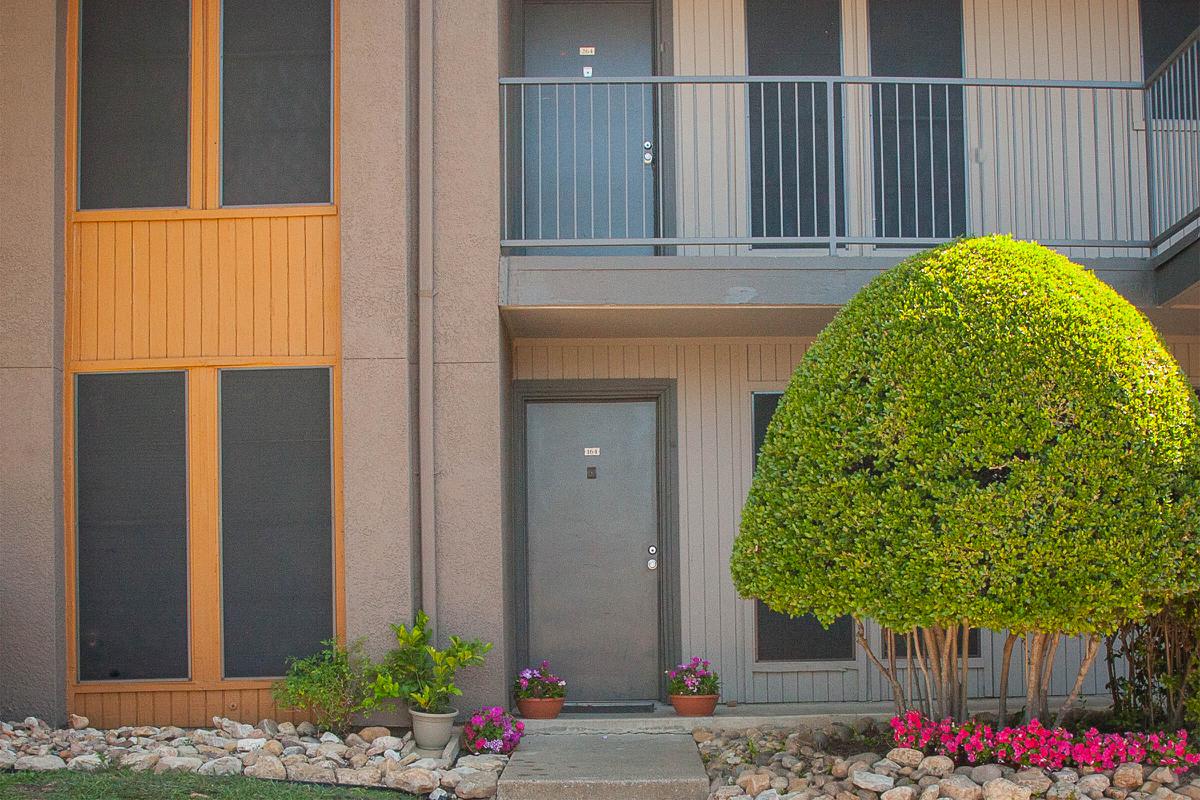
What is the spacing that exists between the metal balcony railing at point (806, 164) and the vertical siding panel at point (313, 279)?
1413mm

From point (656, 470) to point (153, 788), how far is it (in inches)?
154

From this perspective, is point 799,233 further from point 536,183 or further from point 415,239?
point 415,239

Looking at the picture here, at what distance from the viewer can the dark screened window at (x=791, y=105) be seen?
863 centimetres

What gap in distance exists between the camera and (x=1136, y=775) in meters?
5.81

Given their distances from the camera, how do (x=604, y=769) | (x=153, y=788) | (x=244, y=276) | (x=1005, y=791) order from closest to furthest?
(x=1005, y=791), (x=153, y=788), (x=604, y=769), (x=244, y=276)

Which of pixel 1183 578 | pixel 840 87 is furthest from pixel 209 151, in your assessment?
pixel 1183 578

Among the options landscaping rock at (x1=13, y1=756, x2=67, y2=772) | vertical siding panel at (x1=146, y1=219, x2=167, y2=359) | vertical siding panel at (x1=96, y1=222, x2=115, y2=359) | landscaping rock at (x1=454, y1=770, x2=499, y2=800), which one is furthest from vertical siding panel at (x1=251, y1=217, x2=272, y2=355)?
landscaping rock at (x1=454, y1=770, x2=499, y2=800)

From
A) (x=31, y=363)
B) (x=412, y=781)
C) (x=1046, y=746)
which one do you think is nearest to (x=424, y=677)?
(x=412, y=781)

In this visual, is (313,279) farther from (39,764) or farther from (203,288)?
(39,764)

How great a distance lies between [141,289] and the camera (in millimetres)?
7648

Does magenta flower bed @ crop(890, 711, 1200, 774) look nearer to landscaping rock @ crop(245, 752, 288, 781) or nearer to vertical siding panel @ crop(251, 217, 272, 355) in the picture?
landscaping rock @ crop(245, 752, 288, 781)

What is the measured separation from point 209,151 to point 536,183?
2221 mm

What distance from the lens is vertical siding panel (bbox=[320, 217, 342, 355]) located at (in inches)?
297

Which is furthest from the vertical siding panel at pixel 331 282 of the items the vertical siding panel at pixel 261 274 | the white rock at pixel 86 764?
the white rock at pixel 86 764
